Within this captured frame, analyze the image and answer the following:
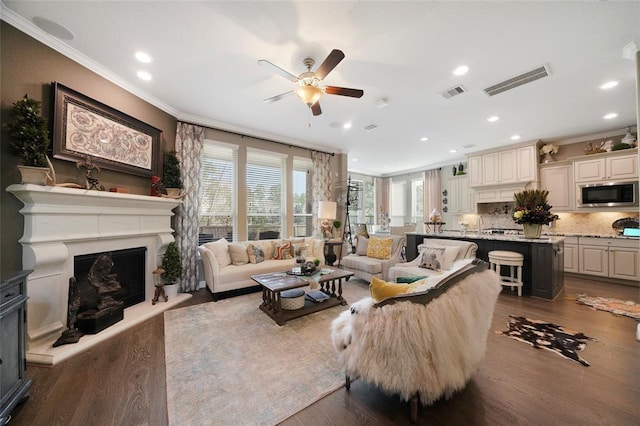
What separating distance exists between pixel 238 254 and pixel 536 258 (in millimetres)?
4785

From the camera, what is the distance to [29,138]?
84.8 inches

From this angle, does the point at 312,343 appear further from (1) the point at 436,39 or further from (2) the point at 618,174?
(2) the point at 618,174

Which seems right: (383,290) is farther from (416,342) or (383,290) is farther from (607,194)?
(607,194)

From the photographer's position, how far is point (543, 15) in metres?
2.01

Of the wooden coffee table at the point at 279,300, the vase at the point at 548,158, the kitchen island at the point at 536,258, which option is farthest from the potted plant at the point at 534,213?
the wooden coffee table at the point at 279,300

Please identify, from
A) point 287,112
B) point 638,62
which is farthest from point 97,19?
point 638,62

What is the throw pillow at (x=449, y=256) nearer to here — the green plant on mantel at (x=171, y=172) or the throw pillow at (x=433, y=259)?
the throw pillow at (x=433, y=259)

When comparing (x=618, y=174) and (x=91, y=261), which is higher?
(x=618, y=174)

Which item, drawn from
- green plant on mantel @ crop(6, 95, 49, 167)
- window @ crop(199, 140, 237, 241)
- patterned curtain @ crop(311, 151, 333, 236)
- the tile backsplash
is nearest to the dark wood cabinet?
green plant on mantel @ crop(6, 95, 49, 167)

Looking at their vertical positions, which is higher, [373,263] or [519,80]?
[519,80]

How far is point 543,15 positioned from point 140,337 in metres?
4.96

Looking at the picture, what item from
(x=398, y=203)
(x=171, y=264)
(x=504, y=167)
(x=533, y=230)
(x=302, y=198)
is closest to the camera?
(x=171, y=264)

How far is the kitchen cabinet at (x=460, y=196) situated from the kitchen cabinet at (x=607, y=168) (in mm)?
2086

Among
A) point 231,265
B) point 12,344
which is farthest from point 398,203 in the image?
point 12,344
